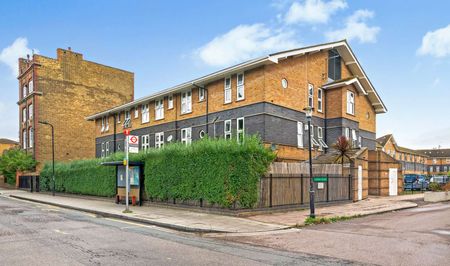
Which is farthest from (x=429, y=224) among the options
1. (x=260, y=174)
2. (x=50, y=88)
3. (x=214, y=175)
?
(x=50, y=88)

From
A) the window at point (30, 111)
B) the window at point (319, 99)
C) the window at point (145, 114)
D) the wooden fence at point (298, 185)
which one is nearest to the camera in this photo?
the wooden fence at point (298, 185)

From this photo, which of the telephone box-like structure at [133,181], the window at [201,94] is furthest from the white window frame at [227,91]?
the telephone box-like structure at [133,181]

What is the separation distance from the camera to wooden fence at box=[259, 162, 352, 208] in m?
17.6

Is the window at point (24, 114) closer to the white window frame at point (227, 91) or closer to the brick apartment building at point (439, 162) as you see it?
the white window frame at point (227, 91)

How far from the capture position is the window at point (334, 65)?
30297 mm

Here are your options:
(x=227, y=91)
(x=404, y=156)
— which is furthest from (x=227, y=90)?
(x=404, y=156)

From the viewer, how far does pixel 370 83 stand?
33.2 m

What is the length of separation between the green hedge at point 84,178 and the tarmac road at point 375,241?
652 inches

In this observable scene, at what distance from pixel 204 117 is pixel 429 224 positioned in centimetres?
1759

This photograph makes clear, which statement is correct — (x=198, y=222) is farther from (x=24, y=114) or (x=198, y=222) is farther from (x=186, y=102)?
(x=24, y=114)

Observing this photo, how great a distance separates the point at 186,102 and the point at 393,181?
56.5 ft

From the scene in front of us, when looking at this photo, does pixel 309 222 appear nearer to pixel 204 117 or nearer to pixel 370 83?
pixel 204 117

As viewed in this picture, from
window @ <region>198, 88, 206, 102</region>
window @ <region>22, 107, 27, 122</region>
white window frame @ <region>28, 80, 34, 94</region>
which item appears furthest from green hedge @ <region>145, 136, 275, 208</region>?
window @ <region>22, 107, 27, 122</region>

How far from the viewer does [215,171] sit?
1752cm
